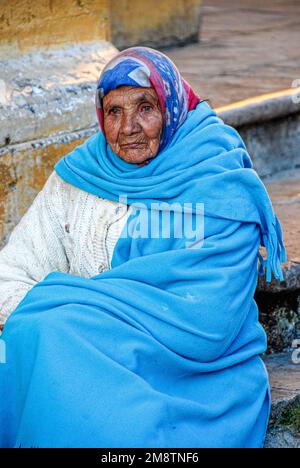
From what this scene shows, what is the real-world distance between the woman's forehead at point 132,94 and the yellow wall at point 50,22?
3.94 feet

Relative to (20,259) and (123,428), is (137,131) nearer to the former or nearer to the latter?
(20,259)

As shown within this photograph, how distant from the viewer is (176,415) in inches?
109

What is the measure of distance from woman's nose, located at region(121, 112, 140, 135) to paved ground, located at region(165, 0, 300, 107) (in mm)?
2064

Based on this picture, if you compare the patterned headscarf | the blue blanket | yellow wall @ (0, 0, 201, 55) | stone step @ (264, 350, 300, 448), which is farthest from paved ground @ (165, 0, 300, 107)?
the blue blanket

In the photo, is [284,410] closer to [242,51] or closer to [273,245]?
[273,245]

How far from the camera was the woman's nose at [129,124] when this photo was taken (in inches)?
121

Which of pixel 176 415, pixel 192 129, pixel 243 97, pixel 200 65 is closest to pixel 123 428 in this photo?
pixel 176 415

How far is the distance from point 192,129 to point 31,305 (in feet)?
2.42

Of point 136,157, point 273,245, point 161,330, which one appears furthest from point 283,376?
point 136,157

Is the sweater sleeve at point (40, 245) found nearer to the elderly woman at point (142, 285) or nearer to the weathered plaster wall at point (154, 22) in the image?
the elderly woman at point (142, 285)

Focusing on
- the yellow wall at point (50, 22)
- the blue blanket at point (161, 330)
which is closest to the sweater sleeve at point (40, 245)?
the blue blanket at point (161, 330)

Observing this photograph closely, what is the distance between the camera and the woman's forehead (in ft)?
10.1

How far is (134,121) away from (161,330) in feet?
2.14

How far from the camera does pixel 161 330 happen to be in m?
2.87
